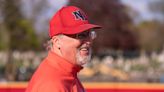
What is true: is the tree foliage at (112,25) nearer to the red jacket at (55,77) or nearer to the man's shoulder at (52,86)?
the red jacket at (55,77)

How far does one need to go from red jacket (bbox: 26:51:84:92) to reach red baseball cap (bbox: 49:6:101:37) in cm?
12

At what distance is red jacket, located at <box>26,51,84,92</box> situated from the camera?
2205 mm

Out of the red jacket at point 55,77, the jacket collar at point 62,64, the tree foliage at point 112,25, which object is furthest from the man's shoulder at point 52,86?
the tree foliage at point 112,25

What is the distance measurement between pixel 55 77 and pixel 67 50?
158 mm

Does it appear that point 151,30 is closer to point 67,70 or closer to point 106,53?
point 106,53

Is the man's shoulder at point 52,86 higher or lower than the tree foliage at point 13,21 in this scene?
higher

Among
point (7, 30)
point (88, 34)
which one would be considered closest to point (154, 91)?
point (88, 34)

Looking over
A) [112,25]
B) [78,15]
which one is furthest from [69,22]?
[112,25]

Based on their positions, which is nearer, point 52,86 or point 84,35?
point 52,86

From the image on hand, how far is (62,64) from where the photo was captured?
232cm

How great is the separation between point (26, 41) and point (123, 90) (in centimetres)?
3979

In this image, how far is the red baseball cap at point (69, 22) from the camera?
2.32 metres

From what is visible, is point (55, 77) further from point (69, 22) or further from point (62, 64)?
point (69, 22)

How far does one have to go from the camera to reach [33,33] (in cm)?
5675
